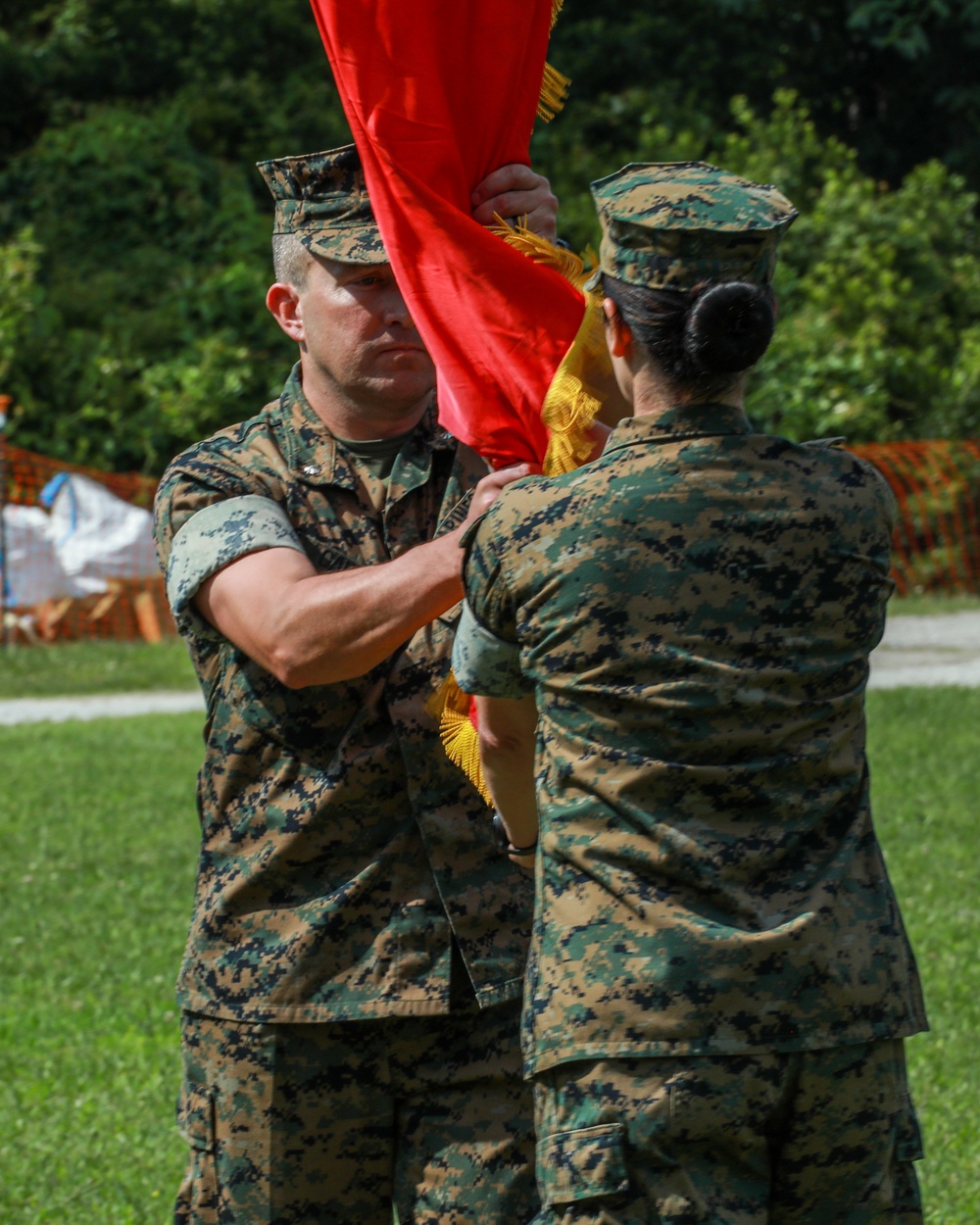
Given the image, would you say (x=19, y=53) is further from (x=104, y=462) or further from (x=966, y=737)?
(x=966, y=737)

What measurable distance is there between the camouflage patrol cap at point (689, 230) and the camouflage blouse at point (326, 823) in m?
0.82

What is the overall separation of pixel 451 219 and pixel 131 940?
4.92m

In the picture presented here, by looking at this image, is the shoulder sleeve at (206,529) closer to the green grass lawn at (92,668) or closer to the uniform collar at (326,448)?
the uniform collar at (326,448)

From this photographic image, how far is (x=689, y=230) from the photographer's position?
85.1 inches

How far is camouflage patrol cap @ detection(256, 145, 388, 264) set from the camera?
2980 mm

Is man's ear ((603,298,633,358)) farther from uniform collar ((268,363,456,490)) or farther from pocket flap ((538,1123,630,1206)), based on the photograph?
pocket flap ((538,1123,630,1206))

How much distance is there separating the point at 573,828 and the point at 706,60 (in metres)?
23.8

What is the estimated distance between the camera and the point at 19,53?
21.8 meters

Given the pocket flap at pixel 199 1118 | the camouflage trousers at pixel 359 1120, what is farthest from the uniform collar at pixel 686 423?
the pocket flap at pixel 199 1118

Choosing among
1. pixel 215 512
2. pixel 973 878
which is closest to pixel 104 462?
pixel 973 878

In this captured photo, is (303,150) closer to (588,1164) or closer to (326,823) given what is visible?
(326,823)

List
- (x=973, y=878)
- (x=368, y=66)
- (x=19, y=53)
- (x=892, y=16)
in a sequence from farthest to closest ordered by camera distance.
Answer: (x=892, y=16) → (x=19, y=53) → (x=973, y=878) → (x=368, y=66)

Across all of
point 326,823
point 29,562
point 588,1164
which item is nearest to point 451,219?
point 326,823

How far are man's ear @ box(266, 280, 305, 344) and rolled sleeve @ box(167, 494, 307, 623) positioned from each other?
39cm
